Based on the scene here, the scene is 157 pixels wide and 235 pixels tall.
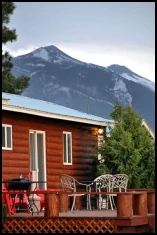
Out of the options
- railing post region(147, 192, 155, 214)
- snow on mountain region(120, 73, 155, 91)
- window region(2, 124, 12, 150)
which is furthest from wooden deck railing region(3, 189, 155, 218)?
snow on mountain region(120, 73, 155, 91)

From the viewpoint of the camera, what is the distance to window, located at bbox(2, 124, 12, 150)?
20688mm

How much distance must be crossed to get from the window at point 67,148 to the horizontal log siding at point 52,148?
13 cm

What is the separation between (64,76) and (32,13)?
3336cm

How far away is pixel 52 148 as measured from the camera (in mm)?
23016

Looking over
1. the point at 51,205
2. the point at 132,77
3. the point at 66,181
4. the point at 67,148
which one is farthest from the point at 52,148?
the point at 132,77

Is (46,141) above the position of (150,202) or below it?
above

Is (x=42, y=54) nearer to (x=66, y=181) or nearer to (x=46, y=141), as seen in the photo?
(x=46, y=141)

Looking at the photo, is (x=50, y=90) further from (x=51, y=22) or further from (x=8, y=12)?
(x=8, y=12)

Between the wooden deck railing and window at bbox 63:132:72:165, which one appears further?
window at bbox 63:132:72:165

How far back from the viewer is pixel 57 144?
23.3m

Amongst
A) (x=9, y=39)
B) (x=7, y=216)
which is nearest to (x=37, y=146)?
(x=7, y=216)

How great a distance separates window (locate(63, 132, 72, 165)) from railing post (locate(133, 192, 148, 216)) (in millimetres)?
6491

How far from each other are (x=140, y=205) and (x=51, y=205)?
1887 millimetres

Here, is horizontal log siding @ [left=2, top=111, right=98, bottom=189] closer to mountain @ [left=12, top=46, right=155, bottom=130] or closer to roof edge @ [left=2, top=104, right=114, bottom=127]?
roof edge @ [left=2, top=104, right=114, bottom=127]
